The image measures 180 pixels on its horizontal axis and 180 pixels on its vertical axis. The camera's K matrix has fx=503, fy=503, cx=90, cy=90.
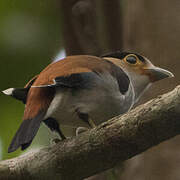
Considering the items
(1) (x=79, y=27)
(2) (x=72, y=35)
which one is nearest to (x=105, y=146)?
(2) (x=72, y=35)

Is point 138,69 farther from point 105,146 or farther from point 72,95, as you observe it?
point 105,146

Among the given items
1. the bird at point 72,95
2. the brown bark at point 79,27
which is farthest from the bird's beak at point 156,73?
the brown bark at point 79,27

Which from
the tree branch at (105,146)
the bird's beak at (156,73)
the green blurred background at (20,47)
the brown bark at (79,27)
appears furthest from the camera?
the green blurred background at (20,47)

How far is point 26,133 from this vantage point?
237 cm

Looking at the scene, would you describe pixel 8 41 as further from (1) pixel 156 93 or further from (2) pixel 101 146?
(2) pixel 101 146

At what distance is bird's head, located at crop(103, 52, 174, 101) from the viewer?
348 cm

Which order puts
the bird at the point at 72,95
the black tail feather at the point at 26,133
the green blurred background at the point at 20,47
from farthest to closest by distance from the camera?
the green blurred background at the point at 20,47
the bird at the point at 72,95
the black tail feather at the point at 26,133

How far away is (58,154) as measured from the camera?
2373 mm

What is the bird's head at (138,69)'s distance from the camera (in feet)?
11.4

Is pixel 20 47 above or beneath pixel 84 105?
beneath

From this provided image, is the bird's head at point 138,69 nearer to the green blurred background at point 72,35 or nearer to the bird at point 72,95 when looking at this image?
the green blurred background at point 72,35

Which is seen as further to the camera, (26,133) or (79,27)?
(79,27)

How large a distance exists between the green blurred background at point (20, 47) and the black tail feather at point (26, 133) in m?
1.87

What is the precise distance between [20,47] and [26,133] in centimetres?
216
